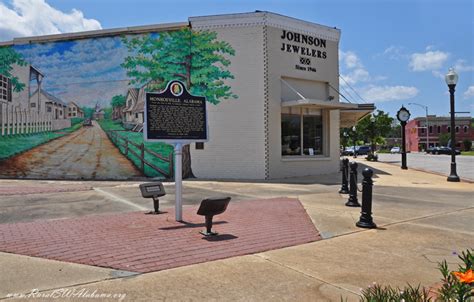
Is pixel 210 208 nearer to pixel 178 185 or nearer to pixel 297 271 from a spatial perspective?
pixel 178 185

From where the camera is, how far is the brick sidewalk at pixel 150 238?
5320 mm

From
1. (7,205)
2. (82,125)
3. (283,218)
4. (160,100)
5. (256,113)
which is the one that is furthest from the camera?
(82,125)

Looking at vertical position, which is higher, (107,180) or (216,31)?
(216,31)

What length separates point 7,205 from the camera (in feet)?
32.5

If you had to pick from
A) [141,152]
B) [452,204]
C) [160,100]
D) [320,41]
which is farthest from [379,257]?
[320,41]

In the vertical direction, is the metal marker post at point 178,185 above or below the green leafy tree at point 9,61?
below

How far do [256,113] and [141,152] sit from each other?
567 cm

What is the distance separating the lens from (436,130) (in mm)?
93625

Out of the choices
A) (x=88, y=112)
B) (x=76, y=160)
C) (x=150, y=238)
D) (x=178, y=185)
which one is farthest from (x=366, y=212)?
(x=88, y=112)

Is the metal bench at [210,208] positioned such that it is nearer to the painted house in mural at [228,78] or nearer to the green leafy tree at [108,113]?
the painted house in mural at [228,78]

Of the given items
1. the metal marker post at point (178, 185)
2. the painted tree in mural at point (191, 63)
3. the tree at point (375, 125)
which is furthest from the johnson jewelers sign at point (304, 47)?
the tree at point (375, 125)

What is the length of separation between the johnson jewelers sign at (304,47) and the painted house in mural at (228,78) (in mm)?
48

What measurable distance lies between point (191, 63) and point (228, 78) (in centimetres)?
183

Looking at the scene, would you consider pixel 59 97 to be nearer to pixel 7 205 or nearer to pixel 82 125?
pixel 82 125
